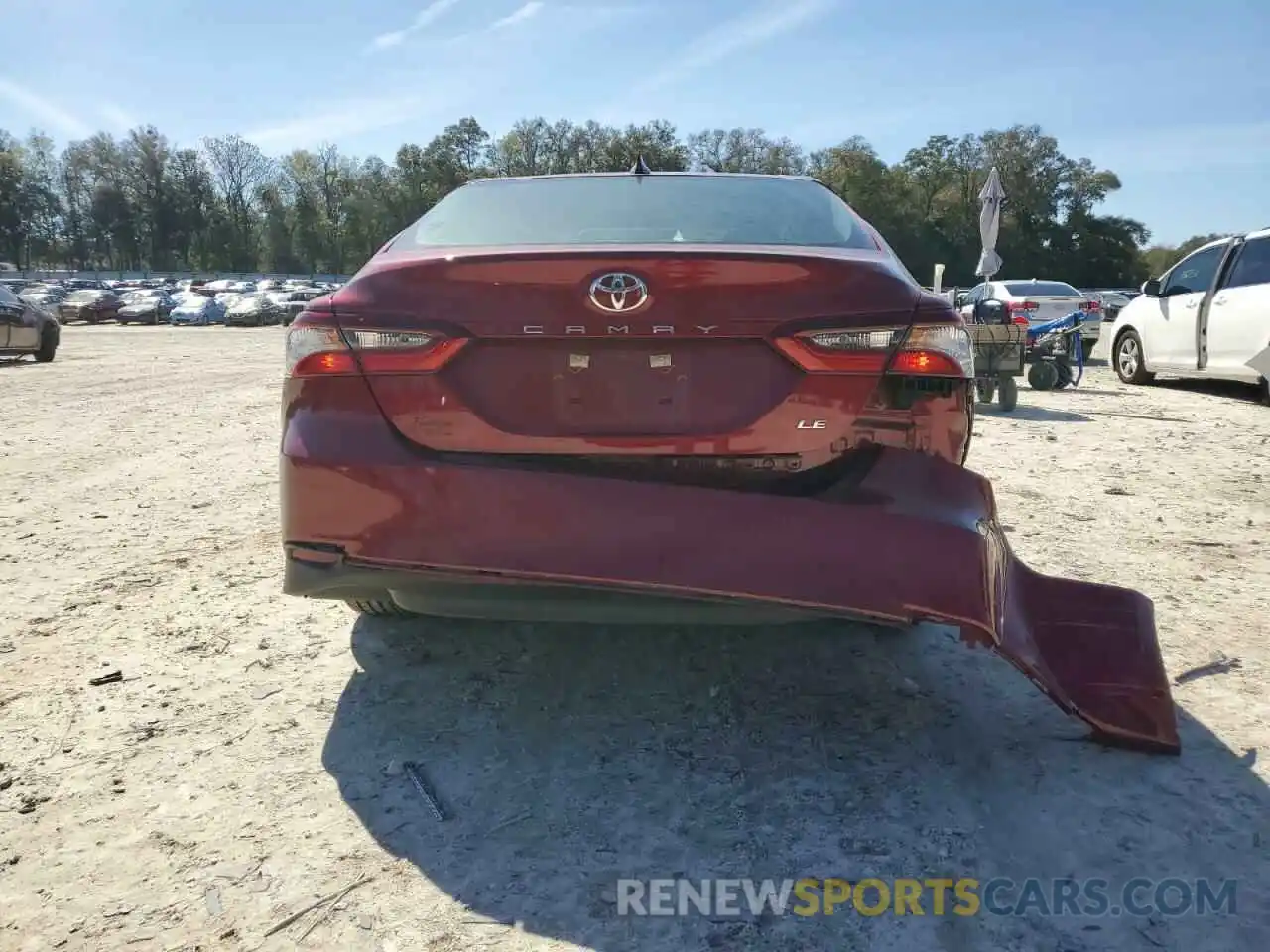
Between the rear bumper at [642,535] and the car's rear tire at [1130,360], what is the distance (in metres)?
11.8

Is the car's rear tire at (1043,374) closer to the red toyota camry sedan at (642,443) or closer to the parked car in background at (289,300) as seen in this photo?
the red toyota camry sedan at (642,443)

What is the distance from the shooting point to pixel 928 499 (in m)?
2.24

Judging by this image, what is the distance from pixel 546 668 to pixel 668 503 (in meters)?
1.17

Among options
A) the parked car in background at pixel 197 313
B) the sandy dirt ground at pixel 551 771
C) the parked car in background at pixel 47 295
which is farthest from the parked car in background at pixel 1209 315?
the parked car in background at pixel 47 295

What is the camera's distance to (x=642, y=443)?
2.30 meters

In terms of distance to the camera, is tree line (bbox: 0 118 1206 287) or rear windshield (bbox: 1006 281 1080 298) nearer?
rear windshield (bbox: 1006 281 1080 298)

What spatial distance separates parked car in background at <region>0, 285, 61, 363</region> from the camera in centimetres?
1709

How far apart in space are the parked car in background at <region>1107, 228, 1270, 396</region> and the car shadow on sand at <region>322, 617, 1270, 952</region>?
871cm

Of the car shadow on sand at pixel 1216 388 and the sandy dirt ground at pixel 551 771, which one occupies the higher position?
the car shadow on sand at pixel 1216 388

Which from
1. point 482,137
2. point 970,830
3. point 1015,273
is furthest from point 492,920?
point 482,137

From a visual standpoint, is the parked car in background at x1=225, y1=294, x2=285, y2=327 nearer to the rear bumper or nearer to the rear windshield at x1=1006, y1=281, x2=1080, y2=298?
the rear windshield at x1=1006, y1=281, x2=1080, y2=298

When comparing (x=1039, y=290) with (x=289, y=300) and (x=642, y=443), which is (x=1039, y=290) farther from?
(x=289, y=300)

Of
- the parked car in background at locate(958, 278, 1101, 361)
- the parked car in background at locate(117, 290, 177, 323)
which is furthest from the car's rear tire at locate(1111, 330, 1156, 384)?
the parked car in background at locate(117, 290, 177, 323)

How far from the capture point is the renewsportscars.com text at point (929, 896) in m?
1.93
